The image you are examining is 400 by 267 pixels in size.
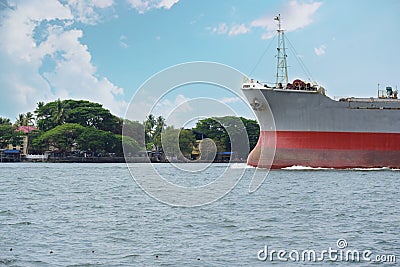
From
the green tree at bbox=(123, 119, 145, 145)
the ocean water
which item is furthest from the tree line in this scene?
the ocean water

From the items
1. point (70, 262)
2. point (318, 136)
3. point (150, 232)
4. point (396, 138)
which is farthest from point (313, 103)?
point (70, 262)

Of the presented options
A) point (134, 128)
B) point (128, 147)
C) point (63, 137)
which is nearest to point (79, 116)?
point (63, 137)

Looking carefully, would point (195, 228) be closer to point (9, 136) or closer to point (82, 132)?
point (82, 132)

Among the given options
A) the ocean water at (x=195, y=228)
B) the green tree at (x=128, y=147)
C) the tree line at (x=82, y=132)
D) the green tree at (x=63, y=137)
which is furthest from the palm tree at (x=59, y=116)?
the ocean water at (x=195, y=228)

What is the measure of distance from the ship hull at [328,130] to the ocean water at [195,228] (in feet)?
38.3

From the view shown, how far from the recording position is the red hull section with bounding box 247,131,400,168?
3127 centimetres

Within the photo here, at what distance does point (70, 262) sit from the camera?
9.12 m

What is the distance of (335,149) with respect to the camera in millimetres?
31344

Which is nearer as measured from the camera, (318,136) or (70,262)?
(70,262)

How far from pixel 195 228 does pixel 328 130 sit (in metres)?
20.5

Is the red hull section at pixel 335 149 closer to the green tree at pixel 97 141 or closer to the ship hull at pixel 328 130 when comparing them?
the ship hull at pixel 328 130

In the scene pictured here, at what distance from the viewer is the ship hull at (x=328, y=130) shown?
31.3 m

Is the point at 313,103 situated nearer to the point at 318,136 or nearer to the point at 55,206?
the point at 318,136

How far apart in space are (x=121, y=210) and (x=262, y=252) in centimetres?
595
